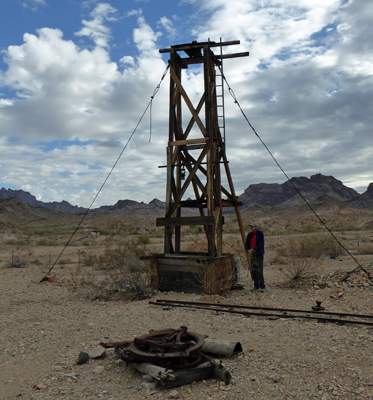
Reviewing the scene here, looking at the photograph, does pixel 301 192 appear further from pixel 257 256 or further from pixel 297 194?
pixel 257 256

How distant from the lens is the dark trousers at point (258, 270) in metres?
9.59

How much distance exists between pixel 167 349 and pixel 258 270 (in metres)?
5.31

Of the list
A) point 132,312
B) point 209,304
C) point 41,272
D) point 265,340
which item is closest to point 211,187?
point 209,304

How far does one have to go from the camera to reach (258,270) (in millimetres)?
9594

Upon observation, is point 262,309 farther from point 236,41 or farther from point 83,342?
point 236,41

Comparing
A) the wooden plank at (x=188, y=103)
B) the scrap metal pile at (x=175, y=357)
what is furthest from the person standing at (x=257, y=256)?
the scrap metal pile at (x=175, y=357)

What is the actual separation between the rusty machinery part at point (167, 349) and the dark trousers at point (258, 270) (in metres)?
4.73

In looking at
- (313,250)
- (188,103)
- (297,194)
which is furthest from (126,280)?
(297,194)

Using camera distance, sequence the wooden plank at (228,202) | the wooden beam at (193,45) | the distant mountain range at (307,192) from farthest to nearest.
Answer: the distant mountain range at (307,192) → the wooden plank at (228,202) → the wooden beam at (193,45)

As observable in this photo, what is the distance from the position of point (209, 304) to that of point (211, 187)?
3161 millimetres

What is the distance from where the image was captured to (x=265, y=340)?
18.7 feet

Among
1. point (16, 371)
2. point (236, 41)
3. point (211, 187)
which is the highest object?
point (236, 41)

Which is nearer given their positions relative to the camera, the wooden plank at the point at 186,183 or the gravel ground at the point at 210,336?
the gravel ground at the point at 210,336

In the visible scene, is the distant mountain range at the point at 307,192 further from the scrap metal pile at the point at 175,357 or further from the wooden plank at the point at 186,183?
the scrap metal pile at the point at 175,357
